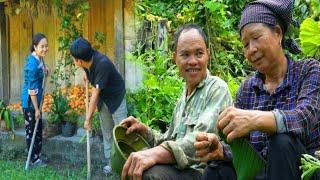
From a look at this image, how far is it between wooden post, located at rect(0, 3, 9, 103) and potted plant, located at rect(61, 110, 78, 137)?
173 cm

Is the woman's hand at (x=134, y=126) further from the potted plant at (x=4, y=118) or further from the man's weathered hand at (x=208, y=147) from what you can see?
the potted plant at (x=4, y=118)

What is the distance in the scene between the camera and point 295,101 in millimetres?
2217

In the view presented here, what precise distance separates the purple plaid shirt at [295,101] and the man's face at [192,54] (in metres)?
0.30

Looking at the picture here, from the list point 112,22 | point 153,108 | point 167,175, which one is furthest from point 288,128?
point 112,22

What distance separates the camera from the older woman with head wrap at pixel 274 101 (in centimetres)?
194

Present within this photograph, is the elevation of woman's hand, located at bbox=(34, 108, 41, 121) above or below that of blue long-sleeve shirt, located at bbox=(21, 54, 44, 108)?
below

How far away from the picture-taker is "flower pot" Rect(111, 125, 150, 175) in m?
2.57

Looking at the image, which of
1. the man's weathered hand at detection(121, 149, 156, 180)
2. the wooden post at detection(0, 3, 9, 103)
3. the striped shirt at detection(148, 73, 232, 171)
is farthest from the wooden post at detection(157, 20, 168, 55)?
the wooden post at detection(0, 3, 9, 103)

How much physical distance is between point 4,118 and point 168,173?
682cm

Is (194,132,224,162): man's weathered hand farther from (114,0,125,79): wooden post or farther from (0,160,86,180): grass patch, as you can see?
(114,0,125,79): wooden post

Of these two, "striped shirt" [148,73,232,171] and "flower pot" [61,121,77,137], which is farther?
"flower pot" [61,121,77,137]

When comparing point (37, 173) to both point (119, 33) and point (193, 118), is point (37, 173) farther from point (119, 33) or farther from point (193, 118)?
point (193, 118)

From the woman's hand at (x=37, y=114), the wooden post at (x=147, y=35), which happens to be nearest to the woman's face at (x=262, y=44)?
the wooden post at (x=147, y=35)

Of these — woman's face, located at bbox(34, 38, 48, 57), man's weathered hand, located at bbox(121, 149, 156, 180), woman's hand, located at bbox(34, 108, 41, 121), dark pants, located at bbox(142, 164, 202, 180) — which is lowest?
woman's hand, located at bbox(34, 108, 41, 121)
